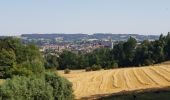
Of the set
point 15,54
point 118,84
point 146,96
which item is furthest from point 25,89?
point 15,54

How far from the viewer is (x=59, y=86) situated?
139ft

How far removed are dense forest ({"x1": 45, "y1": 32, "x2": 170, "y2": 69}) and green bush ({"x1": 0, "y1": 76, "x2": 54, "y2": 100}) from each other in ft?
258

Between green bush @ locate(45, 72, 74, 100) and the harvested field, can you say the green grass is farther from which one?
green bush @ locate(45, 72, 74, 100)

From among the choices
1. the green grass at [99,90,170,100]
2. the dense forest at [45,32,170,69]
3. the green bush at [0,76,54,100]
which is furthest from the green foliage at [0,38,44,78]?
the green bush at [0,76,54,100]

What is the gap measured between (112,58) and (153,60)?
15.6 m

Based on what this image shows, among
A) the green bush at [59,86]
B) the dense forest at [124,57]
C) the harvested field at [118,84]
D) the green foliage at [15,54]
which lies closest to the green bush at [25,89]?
the green bush at [59,86]

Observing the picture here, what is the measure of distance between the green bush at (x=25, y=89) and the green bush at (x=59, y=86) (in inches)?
57.6

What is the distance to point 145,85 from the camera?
58750 mm

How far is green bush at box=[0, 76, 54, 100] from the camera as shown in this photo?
34281mm

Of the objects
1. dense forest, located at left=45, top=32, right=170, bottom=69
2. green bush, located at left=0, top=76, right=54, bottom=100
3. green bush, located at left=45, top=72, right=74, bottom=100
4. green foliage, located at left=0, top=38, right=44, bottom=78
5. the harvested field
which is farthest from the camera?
dense forest, located at left=45, top=32, right=170, bottom=69

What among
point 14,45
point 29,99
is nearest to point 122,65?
point 14,45

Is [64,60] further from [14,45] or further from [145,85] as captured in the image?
[145,85]

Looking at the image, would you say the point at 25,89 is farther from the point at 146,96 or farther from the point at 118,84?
the point at 118,84

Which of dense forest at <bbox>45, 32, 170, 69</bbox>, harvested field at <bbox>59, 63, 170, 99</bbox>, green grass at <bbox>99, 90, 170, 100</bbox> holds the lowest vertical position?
dense forest at <bbox>45, 32, 170, 69</bbox>
